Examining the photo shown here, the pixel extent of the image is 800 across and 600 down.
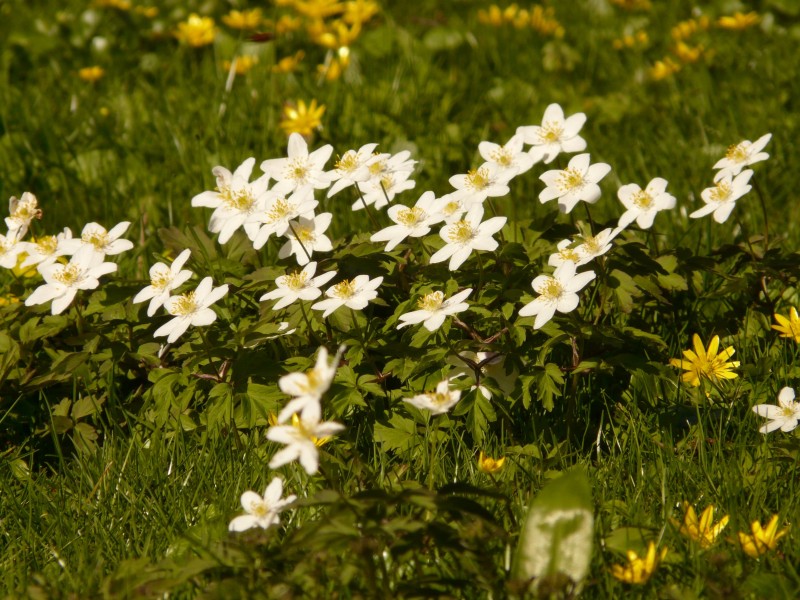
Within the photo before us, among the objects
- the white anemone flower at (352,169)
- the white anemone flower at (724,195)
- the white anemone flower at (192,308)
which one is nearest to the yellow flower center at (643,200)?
the white anemone flower at (724,195)

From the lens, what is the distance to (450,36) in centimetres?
490

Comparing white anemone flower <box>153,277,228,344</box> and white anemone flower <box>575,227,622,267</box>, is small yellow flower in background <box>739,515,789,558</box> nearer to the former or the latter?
white anemone flower <box>575,227,622,267</box>

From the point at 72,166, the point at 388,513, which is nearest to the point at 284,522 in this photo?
the point at 388,513

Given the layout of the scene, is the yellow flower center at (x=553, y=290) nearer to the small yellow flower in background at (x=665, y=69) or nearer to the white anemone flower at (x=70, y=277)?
the white anemone flower at (x=70, y=277)

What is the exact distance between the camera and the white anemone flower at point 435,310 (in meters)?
2.08

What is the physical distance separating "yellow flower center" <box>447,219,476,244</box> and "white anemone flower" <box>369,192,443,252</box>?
58 millimetres

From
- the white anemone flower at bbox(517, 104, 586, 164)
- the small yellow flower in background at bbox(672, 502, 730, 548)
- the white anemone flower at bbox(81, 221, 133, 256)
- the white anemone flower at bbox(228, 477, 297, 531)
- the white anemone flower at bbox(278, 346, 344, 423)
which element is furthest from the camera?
the white anemone flower at bbox(517, 104, 586, 164)

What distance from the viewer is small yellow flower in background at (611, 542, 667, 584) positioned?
1691 mm

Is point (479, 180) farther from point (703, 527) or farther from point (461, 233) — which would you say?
point (703, 527)

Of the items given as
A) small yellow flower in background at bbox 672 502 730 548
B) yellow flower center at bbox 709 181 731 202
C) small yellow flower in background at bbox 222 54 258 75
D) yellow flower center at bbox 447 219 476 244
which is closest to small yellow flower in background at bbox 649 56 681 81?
small yellow flower in background at bbox 222 54 258 75

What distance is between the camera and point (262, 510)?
175 centimetres

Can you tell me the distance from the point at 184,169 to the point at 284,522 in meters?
2.10

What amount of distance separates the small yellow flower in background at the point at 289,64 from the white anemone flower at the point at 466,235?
8.23 ft

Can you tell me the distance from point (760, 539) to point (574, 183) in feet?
3.13
